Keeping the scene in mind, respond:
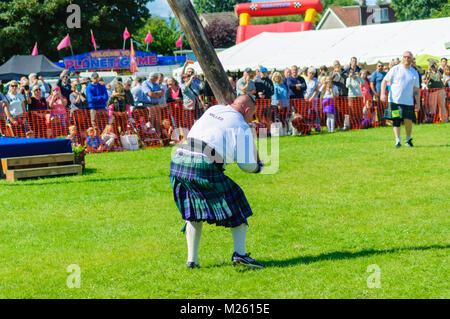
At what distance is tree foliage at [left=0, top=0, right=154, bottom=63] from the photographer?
41.2m

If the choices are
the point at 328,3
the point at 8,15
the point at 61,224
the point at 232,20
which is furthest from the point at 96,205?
the point at 328,3

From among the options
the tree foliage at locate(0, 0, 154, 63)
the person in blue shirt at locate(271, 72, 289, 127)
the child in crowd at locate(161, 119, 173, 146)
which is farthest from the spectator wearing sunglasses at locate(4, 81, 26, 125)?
the tree foliage at locate(0, 0, 154, 63)

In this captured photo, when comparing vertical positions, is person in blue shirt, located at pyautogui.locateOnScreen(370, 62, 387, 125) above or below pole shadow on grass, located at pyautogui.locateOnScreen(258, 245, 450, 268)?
above

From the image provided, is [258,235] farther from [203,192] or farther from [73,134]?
[73,134]

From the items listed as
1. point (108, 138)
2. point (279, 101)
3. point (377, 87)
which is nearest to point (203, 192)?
point (108, 138)

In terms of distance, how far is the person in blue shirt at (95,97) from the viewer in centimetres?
1465

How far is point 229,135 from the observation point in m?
4.96

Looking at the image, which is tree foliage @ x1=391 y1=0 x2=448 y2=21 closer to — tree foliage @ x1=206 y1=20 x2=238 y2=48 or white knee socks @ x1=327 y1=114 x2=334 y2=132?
tree foliage @ x1=206 y1=20 x2=238 y2=48

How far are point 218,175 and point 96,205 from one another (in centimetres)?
358

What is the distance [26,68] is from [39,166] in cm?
1809

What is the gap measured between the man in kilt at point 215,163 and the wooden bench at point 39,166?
616 centimetres

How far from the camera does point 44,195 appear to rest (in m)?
9.15

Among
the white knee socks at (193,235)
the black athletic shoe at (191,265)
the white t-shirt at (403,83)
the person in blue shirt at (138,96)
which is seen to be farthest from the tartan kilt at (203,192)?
the person in blue shirt at (138,96)

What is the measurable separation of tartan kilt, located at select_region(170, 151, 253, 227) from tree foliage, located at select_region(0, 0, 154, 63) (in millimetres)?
38237
